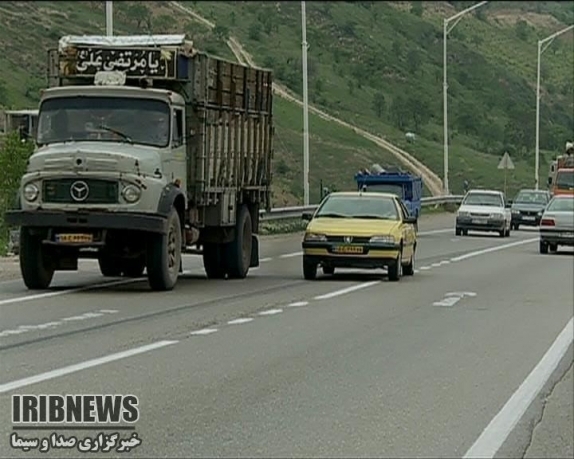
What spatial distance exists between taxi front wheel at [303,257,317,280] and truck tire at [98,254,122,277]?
334 cm

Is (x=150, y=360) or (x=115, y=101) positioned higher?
(x=115, y=101)

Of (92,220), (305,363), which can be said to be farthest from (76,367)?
(92,220)

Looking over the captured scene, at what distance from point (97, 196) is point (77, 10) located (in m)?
22.4

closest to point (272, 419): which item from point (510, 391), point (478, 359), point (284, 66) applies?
point (510, 391)

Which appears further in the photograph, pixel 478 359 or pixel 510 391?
pixel 478 359

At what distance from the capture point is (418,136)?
8438cm

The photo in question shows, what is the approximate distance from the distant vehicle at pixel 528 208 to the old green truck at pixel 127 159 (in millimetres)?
35313

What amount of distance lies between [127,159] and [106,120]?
990mm

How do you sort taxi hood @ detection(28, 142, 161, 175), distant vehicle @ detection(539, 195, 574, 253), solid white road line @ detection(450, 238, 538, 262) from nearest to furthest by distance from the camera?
taxi hood @ detection(28, 142, 161, 175), solid white road line @ detection(450, 238, 538, 262), distant vehicle @ detection(539, 195, 574, 253)

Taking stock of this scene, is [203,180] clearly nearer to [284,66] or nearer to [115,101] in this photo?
[115,101]

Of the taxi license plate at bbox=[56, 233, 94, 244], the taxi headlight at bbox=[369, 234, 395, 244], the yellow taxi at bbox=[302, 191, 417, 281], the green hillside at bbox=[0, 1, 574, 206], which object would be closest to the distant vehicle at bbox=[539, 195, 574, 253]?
the green hillside at bbox=[0, 1, 574, 206]

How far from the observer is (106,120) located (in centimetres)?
2167

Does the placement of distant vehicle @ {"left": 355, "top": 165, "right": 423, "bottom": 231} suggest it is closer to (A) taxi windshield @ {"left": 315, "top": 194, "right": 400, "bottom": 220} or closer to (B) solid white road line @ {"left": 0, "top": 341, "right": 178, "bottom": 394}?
(A) taxi windshield @ {"left": 315, "top": 194, "right": 400, "bottom": 220}

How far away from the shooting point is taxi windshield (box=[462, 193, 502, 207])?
50656 millimetres
